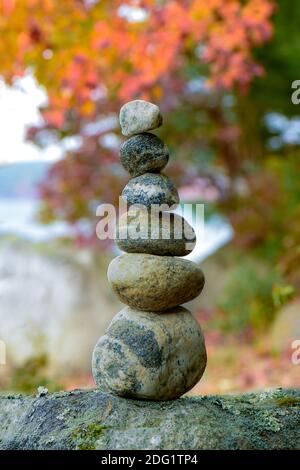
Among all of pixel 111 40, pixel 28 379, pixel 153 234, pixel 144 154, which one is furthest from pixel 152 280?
pixel 111 40

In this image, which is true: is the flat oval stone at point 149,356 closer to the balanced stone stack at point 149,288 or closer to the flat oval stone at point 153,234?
the balanced stone stack at point 149,288

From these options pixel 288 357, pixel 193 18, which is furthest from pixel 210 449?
pixel 288 357

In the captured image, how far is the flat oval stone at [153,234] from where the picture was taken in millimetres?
2963

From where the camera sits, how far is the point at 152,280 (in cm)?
290

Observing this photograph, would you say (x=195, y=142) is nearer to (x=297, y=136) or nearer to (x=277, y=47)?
(x=277, y=47)

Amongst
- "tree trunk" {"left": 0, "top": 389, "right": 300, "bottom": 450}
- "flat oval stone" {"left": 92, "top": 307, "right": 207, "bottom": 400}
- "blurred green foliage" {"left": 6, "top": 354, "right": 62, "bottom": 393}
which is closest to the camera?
"tree trunk" {"left": 0, "top": 389, "right": 300, "bottom": 450}

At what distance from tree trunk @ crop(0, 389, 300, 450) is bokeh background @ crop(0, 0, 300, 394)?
1213 mm

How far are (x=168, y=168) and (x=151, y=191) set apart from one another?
675 centimetres

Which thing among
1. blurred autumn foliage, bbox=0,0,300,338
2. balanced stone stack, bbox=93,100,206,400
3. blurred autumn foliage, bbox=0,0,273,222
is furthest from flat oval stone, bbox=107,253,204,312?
blurred autumn foliage, bbox=0,0,273,222

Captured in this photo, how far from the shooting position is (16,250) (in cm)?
810

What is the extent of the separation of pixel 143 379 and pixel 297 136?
11243 millimetres

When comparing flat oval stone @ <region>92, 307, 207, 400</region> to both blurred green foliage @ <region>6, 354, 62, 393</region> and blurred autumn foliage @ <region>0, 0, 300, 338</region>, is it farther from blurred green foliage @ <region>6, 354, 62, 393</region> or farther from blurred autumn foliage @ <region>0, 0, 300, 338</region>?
blurred green foliage @ <region>6, 354, 62, 393</region>

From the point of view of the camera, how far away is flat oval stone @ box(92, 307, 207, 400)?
9.32 ft

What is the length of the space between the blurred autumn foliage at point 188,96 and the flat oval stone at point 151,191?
134 cm
